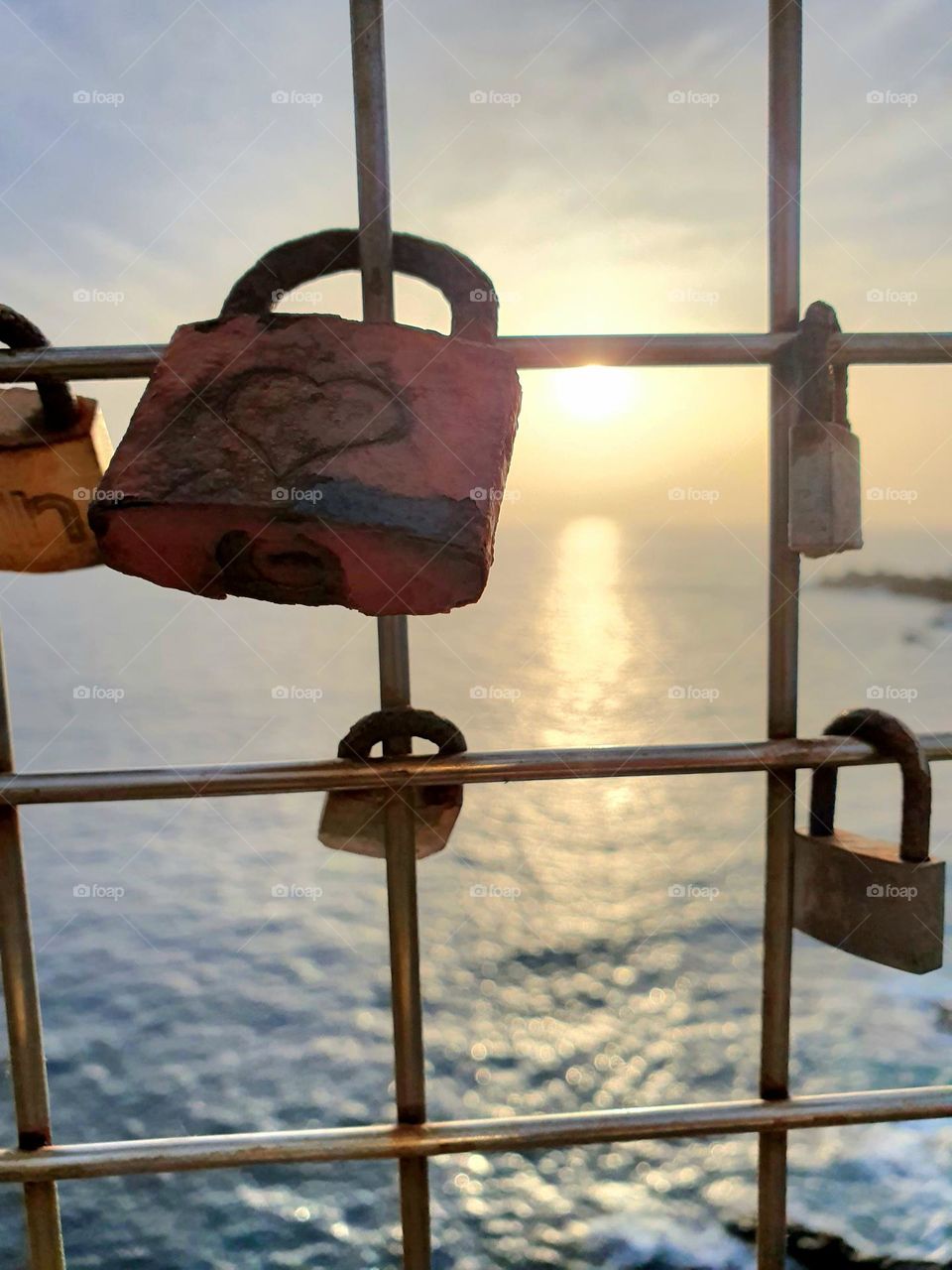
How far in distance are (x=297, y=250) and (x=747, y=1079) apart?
10.7 m

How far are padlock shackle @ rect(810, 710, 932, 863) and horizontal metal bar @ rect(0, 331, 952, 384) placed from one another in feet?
1.01

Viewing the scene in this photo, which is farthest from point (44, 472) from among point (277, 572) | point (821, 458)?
point (821, 458)

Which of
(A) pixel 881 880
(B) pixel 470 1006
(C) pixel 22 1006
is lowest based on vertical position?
(B) pixel 470 1006

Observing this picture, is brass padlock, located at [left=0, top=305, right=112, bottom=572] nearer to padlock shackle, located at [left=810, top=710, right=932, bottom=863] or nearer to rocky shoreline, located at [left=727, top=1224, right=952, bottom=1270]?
padlock shackle, located at [left=810, top=710, right=932, bottom=863]

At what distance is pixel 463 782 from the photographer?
75 cm

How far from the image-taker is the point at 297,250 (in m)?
0.68

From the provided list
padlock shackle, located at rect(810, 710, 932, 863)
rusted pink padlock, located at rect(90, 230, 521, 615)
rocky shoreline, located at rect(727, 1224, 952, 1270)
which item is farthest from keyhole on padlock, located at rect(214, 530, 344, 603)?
rocky shoreline, located at rect(727, 1224, 952, 1270)

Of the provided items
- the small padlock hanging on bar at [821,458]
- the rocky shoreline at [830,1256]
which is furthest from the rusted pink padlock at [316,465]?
the rocky shoreline at [830,1256]

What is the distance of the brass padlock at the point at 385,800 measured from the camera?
2.52 feet

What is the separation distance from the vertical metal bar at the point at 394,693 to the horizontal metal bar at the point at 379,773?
0.04m

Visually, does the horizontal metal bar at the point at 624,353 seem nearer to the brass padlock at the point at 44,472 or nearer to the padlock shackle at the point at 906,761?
the brass padlock at the point at 44,472

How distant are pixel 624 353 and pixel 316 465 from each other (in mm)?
320

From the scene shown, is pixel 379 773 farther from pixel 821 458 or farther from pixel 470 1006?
pixel 470 1006

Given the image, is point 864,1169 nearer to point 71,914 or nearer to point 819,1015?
point 819,1015
